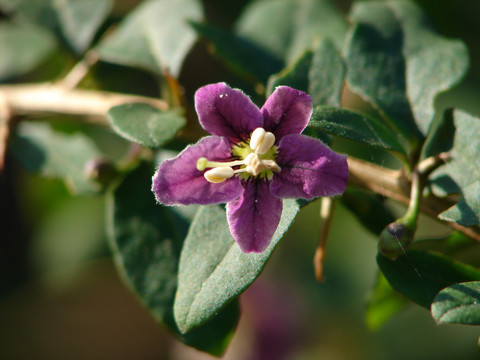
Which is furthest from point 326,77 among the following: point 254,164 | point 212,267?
point 212,267

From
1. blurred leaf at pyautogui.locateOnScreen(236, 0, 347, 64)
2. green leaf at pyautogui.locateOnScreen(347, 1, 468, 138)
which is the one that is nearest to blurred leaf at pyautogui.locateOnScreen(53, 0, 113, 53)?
blurred leaf at pyautogui.locateOnScreen(236, 0, 347, 64)

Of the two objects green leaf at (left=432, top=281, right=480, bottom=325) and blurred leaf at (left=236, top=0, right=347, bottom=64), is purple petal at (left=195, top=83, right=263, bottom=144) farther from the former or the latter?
blurred leaf at (left=236, top=0, right=347, bottom=64)

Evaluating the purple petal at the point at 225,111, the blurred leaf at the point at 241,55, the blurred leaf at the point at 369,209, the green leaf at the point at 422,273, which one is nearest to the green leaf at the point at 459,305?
the green leaf at the point at 422,273

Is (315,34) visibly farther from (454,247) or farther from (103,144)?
(103,144)

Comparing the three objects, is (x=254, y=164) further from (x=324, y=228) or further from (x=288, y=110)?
(x=324, y=228)

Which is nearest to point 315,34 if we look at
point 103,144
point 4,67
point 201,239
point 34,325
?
point 201,239

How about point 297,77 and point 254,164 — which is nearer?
point 254,164
